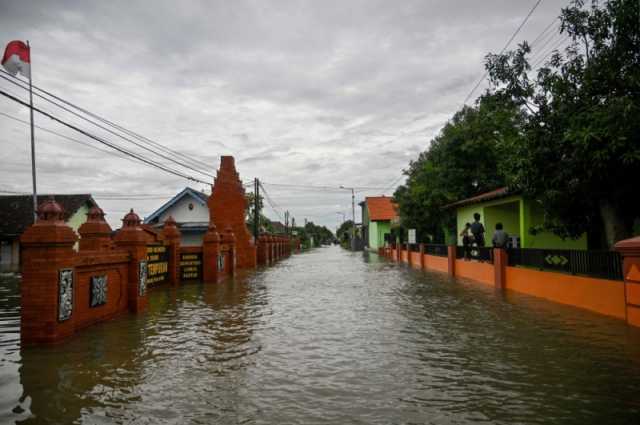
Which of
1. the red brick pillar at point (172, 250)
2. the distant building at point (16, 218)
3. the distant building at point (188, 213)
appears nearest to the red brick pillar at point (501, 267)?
the red brick pillar at point (172, 250)

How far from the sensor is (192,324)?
883 cm

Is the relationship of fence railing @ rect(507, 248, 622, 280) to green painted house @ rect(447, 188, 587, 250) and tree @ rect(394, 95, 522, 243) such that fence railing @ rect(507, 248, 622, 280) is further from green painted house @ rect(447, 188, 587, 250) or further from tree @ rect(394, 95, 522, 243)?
tree @ rect(394, 95, 522, 243)

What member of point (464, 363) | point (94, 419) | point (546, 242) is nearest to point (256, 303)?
point (464, 363)

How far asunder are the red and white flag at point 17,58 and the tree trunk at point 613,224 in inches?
636

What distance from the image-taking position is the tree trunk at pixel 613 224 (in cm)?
1058

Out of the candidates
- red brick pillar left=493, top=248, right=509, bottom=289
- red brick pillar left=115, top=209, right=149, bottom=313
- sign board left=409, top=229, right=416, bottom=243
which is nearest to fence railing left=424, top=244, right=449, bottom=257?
sign board left=409, top=229, right=416, bottom=243

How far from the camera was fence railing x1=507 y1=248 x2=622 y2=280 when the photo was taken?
9.20 meters

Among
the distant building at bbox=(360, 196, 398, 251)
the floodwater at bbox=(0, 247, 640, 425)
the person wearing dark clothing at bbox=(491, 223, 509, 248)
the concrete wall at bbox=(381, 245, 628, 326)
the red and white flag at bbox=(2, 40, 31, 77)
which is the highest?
the red and white flag at bbox=(2, 40, 31, 77)

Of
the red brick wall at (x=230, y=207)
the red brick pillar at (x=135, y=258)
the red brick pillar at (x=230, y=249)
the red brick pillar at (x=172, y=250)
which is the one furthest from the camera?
the red brick wall at (x=230, y=207)

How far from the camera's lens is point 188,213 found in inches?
1390

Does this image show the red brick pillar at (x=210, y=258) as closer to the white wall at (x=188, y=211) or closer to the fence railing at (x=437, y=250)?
the fence railing at (x=437, y=250)

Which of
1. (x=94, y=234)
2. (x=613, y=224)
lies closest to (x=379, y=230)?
(x=94, y=234)

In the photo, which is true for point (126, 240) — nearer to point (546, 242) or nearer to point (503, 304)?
point (503, 304)

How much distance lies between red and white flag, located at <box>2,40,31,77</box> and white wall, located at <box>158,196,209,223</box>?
21819 millimetres
